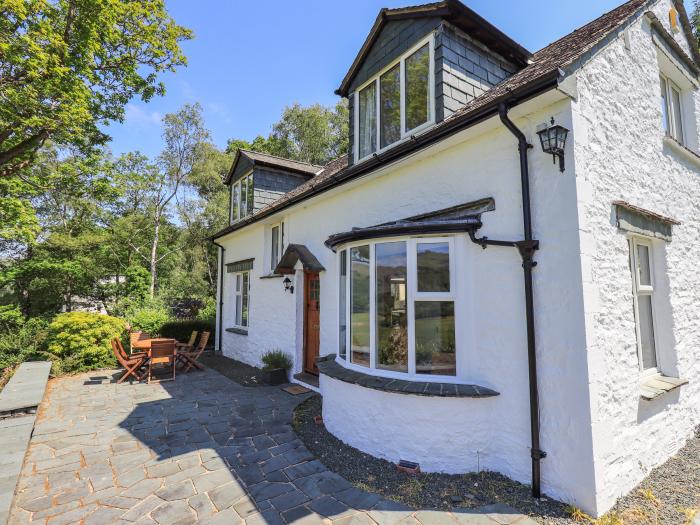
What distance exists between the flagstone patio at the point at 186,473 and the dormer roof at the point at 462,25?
22.3 feet

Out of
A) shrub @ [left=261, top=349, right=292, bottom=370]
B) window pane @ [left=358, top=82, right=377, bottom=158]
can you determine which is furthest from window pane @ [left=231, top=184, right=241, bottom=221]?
Result: window pane @ [left=358, top=82, right=377, bottom=158]

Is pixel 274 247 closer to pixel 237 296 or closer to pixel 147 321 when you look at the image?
pixel 237 296

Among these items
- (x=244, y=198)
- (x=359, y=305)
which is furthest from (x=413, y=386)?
(x=244, y=198)

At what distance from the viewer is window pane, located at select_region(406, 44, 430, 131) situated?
5727 mm

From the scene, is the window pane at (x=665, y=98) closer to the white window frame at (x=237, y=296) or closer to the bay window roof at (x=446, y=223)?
the bay window roof at (x=446, y=223)

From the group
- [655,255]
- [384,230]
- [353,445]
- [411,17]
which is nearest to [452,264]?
[384,230]

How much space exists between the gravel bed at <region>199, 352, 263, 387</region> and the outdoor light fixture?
7696 millimetres

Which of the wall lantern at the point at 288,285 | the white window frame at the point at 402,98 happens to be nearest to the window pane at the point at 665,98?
the white window frame at the point at 402,98

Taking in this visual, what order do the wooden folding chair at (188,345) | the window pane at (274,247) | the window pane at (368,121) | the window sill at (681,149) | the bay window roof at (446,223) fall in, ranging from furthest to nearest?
the wooden folding chair at (188,345) < the window pane at (274,247) < the window pane at (368,121) < the window sill at (681,149) < the bay window roof at (446,223)

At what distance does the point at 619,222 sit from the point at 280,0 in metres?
7.57

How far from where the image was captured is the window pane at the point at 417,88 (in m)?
5.73

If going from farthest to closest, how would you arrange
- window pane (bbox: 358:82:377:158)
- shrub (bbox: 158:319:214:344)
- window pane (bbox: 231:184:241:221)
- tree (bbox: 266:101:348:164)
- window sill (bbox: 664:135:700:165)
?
1. tree (bbox: 266:101:348:164)
2. shrub (bbox: 158:319:214:344)
3. window pane (bbox: 231:184:241:221)
4. window pane (bbox: 358:82:377:158)
5. window sill (bbox: 664:135:700:165)

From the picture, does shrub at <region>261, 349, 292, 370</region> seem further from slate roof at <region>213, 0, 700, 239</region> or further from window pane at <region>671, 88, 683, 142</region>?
window pane at <region>671, 88, 683, 142</region>

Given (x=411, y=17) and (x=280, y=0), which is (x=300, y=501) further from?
(x=280, y=0)
